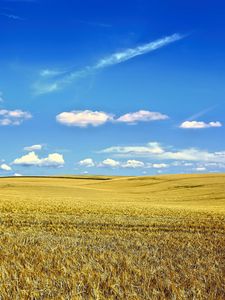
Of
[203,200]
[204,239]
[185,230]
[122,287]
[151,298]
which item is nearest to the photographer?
[151,298]

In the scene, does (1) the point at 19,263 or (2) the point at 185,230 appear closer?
(1) the point at 19,263

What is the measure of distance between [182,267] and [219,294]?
203 cm

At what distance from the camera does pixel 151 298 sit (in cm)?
697

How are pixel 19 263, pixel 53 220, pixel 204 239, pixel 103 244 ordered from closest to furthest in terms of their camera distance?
pixel 19 263 → pixel 103 244 → pixel 204 239 → pixel 53 220

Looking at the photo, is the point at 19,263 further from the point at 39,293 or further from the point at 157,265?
the point at 157,265

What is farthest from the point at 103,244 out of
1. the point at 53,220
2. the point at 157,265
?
the point at 53,220

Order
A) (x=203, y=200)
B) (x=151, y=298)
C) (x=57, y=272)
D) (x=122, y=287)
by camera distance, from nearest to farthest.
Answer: (x=151, y=298)
(x=122, y=287)
(x=57, y=272)
(x=203, y=200)

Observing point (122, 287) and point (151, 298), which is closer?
point (151, 298)

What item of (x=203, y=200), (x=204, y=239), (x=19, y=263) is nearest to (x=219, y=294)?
(x=19, y=263)

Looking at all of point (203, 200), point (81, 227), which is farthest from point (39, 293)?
point (203, 200)

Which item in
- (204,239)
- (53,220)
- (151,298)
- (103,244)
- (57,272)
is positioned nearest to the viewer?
(151,298)

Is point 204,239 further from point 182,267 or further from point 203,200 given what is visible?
point 203,200

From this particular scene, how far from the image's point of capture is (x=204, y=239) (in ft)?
47.3

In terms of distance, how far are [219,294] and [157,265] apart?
236 cm
